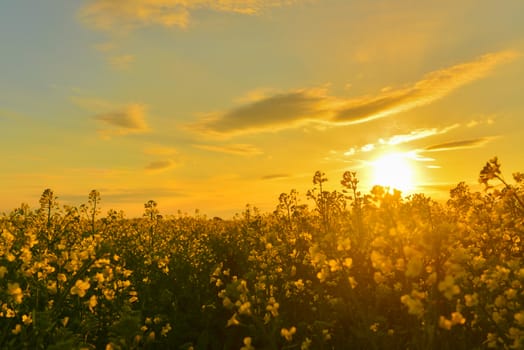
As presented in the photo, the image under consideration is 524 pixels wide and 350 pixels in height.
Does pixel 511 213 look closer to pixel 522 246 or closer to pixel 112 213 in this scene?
pixel 522 246

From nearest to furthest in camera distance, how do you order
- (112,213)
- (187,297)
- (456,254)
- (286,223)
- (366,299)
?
(456,254)
(366,299)
(187,297)
(286,223)
(112,213)

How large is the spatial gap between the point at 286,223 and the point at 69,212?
602 centimetres

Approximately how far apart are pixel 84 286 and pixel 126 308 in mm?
555

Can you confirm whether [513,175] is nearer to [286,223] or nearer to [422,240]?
[422,240]

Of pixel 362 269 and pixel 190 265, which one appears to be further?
pixel 190 265

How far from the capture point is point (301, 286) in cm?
737

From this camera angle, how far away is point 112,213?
17.0m

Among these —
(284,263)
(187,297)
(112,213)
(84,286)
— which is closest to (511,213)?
(284,263)

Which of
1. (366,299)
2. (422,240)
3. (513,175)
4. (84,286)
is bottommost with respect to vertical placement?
(366,299)

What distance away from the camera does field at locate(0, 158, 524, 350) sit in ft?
13.7

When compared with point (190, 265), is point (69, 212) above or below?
above

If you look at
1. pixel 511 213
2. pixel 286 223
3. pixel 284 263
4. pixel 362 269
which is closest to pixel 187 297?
pixel 284 263

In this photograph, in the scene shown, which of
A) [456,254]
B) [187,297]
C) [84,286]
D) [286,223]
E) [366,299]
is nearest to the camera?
[456,254]

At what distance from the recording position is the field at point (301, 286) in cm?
417
